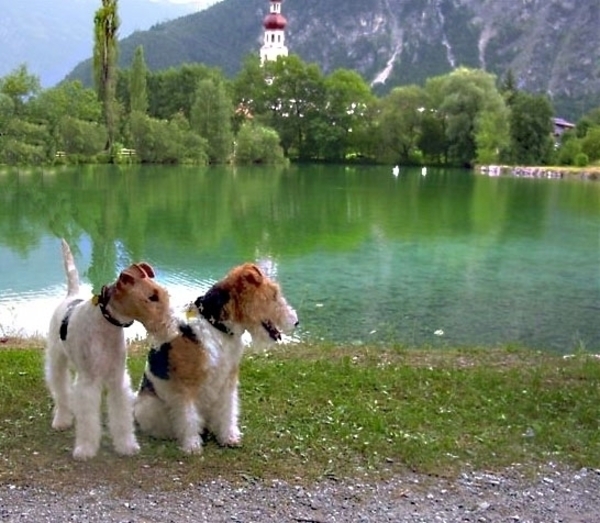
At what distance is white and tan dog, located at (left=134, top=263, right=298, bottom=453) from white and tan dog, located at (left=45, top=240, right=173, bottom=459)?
17 cm

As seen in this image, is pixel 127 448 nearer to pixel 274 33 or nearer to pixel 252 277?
pixel 252 277

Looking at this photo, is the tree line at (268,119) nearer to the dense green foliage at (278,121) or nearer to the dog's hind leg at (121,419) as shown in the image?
the dense green foliage at (278,121)

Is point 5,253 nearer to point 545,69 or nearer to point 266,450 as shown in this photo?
point 266,450

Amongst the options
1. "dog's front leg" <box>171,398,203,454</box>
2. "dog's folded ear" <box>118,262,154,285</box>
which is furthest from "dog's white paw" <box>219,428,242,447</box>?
"dog's folded ear" <box>118,262,154,285</box>

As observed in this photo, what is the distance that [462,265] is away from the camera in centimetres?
1966

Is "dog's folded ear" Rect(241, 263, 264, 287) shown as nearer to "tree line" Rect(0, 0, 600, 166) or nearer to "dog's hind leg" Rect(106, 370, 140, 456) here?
→ "dog's hind leg" Rect(106, 370, 140, 456)

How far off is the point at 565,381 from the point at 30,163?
49426 mm

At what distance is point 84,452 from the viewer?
4.36 meters

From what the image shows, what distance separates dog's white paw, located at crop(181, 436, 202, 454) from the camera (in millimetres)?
4476

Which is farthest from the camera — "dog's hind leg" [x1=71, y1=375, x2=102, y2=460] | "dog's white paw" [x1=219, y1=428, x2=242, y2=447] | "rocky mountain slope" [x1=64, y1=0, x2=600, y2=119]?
"rocky mountain slope" [x1=64, y1=0, x2=600, y2=119]

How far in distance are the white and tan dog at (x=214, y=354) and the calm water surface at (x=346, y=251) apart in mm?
6364

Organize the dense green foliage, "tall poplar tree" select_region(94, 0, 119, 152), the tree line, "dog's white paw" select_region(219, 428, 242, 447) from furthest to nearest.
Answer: "tall poplar tree" select_region(94, 0, 119, 152), the tree line, the dense green foliage, "dog's white paw" select_region(219, 428, 242, 447)

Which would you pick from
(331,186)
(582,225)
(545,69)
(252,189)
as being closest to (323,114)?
(331,186)

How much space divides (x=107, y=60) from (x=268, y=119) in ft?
77.4
